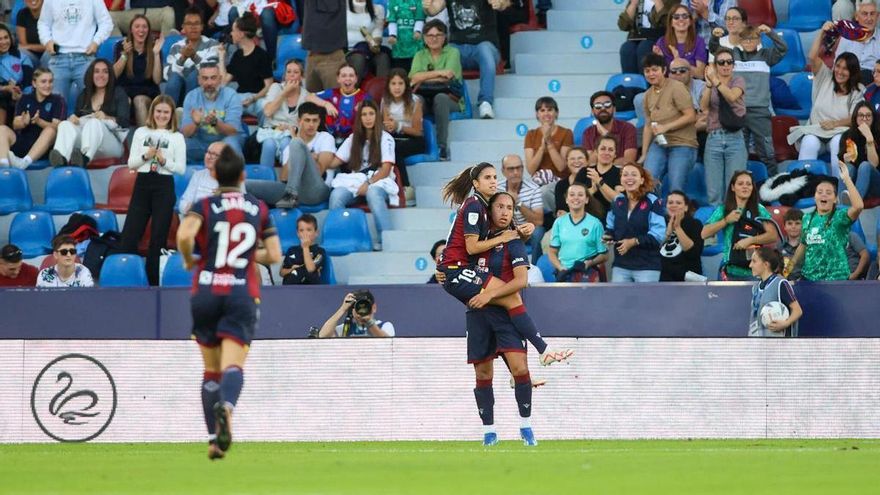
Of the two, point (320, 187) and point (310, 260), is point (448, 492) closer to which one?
point (310, 260)

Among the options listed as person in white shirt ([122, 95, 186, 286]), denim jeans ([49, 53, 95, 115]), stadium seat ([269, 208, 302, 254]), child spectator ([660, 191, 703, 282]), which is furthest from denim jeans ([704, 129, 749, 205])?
denim jeans ([49, 53, 95, 115])

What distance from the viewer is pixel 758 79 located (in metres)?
17.5

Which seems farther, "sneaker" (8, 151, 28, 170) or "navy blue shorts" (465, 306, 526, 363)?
"sneaker" (8, 151, 28, 170)

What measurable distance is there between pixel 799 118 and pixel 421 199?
448 cm

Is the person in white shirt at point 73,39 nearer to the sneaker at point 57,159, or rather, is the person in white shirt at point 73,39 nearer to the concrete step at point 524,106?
the sneaker at point 57,159

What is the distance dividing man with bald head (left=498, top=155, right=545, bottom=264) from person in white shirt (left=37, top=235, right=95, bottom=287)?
4.60 meters

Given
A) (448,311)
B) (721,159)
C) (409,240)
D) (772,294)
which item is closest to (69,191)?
(409,240)

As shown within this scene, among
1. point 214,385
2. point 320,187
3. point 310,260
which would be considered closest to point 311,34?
point 320,187

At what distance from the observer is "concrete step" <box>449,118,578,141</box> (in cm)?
Result: 1906

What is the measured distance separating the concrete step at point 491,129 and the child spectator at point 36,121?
486 centimetres

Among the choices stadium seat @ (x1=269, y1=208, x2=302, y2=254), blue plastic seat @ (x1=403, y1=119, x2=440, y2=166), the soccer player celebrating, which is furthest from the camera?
blue plastic seat @ (x1=403, y1=119, x2=440, y2=166)

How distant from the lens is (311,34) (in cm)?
1947

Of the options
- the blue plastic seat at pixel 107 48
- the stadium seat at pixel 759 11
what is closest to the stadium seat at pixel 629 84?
the stadium seat at pixel 759 11

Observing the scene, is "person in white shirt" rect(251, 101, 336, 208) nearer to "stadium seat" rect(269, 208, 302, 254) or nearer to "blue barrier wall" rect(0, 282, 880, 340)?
"stadium seat" rect(269, 208, 302, 254)
